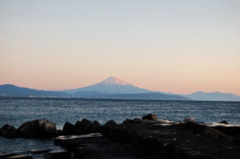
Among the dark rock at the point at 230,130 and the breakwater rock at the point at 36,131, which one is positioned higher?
the dark rock at the point at 230,130

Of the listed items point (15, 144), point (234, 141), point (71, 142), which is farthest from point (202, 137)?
point (15, 144)

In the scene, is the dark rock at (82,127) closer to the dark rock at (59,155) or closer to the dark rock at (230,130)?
the dark rock at (59,155)

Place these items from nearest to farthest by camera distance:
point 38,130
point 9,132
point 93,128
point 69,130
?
1. point 93,128
2. point 38,130
3. point 69,130
4. point 9,132

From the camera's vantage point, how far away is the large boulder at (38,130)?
3206cm

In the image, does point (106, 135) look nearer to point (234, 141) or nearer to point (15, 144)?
point (15, 144)

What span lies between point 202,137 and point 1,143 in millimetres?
18874

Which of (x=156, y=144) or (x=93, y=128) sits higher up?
(x=156, y=144)

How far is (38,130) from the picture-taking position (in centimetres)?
3209

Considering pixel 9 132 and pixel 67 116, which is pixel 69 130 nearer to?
pixel 9 132

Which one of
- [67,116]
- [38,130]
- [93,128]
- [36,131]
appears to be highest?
[93,128]

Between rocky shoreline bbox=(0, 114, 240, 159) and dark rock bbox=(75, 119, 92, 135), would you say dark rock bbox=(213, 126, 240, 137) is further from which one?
dark rock bbox=(75, 119, 92, 135)

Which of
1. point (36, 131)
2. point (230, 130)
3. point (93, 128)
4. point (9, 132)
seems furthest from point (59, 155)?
point (9, 132)

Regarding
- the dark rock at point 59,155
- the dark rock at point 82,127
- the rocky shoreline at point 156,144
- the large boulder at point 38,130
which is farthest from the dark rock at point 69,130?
the dark rock at point 59,155

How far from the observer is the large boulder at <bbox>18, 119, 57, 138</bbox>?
32.1 meters
